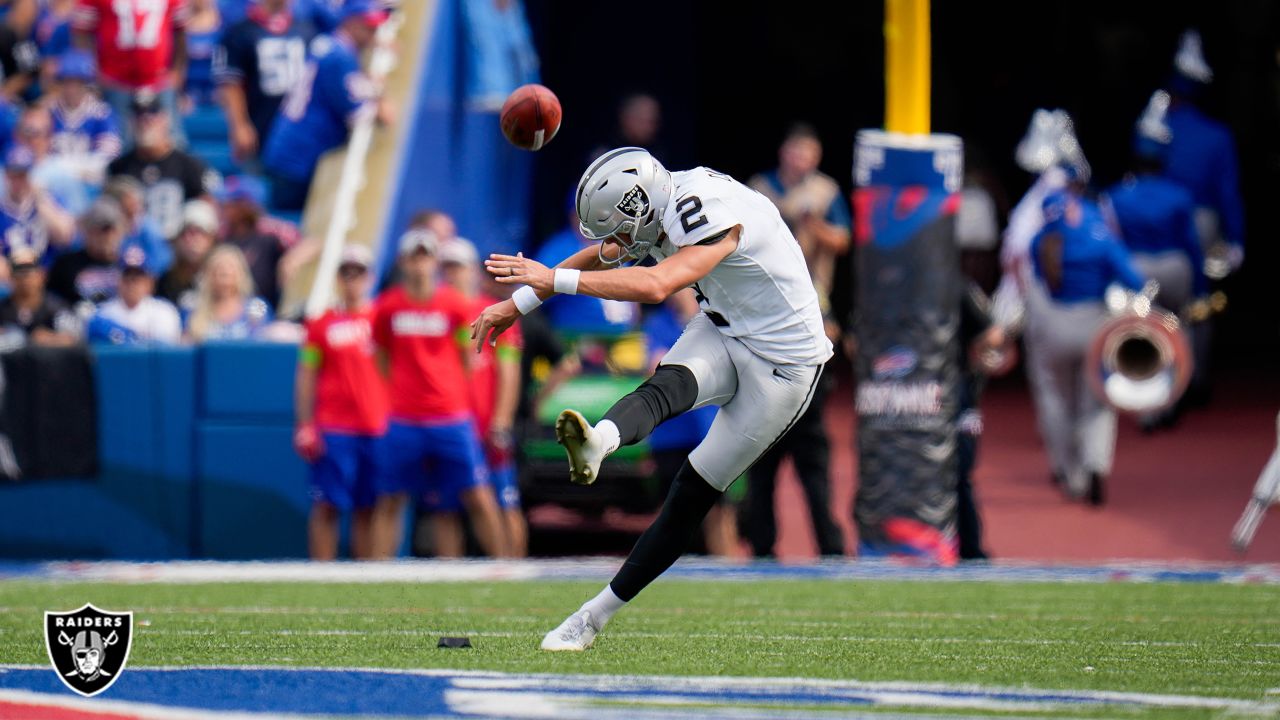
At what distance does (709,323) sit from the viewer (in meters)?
6.41

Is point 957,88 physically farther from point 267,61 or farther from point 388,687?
point 388,687

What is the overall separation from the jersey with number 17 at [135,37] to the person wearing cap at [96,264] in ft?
7.34

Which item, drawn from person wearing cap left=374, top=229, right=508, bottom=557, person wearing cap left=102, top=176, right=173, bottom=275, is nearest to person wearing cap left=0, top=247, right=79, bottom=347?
person wearing cap left=102, top=176, right=173, bottom=275

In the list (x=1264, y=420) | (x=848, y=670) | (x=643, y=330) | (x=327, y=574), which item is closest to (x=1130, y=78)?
(x=1264, y=420)

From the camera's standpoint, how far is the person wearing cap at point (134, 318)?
37.6 ft

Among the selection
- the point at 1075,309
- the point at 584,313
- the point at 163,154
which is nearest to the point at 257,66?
the point at 163,154

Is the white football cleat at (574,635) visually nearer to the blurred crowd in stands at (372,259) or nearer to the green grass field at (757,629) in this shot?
the green grass field at (757,629)

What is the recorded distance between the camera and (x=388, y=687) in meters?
5.39

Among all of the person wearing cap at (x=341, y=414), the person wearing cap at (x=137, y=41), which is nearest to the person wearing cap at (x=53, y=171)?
the person wearing cap at (x=137, y=41)

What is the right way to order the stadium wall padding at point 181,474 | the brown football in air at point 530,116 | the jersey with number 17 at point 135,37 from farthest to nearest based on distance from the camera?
1. the jersey with number 17 at point 135,37
2. the stadium wall padding at point 181,474
3. the brown football in air at point 530,116

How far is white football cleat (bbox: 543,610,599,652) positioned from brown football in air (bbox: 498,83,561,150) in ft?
5.21

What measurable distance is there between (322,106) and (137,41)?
1.72 meters

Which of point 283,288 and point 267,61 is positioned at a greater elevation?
point 267,61

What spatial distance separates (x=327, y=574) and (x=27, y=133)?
5560 mm
